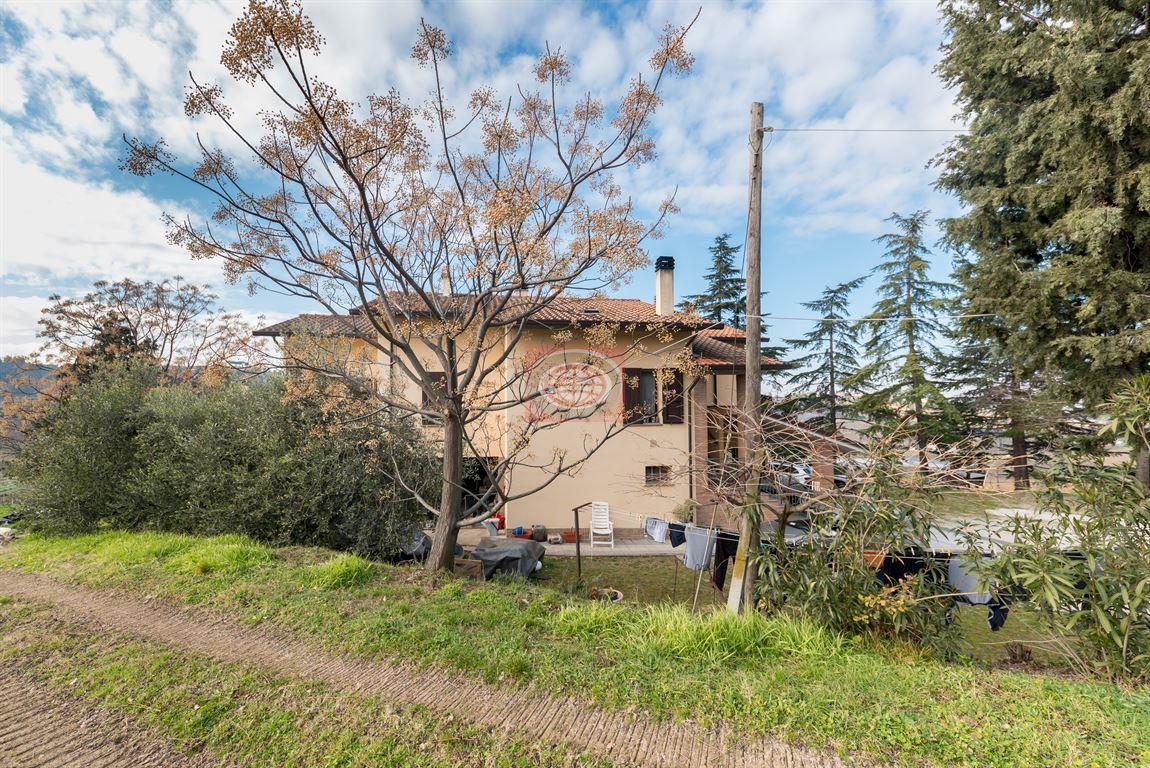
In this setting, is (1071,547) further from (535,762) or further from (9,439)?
(9,439)

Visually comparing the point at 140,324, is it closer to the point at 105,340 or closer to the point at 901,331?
the point at 105,340

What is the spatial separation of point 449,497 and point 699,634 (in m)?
3.91

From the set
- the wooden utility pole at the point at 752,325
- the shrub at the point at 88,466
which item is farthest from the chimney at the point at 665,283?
the shrub at the point at 88,466

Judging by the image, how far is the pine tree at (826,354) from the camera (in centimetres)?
2102

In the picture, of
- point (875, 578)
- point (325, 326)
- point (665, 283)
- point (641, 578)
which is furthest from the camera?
point (665, 283)

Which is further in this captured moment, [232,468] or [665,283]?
[665,283]

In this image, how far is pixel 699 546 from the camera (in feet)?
25.6

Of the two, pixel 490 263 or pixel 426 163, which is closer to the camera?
pixel 490 263

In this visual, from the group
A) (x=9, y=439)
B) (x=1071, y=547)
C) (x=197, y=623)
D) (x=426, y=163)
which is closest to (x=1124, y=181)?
(x=1071, y=547)

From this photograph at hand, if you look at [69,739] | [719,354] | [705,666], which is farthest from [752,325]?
[719,354]

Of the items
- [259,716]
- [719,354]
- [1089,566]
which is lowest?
[259,716]

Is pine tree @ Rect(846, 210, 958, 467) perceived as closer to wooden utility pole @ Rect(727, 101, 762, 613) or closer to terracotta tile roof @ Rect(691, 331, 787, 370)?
terracotta tile roof @ Rect(691, 331, 787, 370)

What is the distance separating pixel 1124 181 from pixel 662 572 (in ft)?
37.2

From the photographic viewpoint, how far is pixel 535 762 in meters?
2.65
